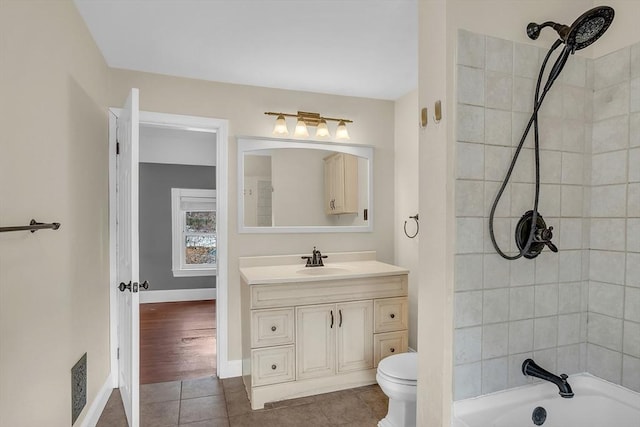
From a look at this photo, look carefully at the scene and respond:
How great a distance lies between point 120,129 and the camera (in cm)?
250

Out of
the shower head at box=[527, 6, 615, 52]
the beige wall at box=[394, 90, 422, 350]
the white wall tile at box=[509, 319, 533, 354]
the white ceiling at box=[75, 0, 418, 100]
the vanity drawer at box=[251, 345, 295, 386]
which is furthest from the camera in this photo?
the beige wall at box=[394, 90, 422, 350]

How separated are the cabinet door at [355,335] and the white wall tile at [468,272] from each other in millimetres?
1283

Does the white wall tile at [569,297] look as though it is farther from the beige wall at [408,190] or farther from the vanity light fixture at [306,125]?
the vanity light fixture at [306,125]

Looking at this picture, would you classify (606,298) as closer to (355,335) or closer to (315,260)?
(355,335)


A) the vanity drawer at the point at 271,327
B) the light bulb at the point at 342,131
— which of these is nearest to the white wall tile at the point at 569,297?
the vanity drawer at the point at 271,327

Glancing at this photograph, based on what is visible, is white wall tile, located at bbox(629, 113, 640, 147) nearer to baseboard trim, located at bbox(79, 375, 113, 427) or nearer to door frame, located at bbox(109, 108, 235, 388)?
door frame, located at bbox(109, 108, 235, 388)

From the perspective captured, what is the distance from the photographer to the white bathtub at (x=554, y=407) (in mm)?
1353

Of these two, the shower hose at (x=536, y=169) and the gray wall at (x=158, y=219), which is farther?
the gray wall at (x=158, y=219)

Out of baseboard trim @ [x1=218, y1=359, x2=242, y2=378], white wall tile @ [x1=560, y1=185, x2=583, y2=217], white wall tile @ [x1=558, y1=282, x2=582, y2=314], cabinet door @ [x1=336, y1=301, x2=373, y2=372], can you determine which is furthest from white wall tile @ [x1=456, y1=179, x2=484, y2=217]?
baseboard trim @ [x1=218, y1=359, x2=242, y2=378]

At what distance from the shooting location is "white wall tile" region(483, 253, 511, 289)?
1388 mm

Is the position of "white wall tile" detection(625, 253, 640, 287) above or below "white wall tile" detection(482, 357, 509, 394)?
above

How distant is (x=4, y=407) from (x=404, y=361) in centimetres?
180

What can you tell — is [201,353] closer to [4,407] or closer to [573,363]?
[4,407]

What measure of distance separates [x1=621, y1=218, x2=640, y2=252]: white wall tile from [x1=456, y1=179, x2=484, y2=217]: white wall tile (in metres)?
0.63
